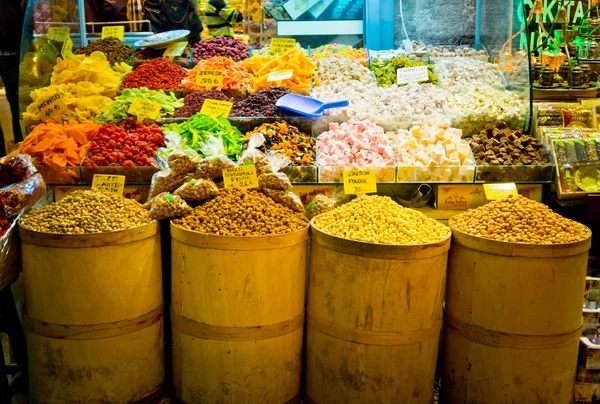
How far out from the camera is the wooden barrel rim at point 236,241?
91.7 inches

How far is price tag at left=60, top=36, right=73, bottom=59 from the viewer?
15.0 feet

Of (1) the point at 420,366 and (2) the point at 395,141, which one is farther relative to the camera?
(2) the point at 395,141

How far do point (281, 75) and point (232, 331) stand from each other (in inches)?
86.4

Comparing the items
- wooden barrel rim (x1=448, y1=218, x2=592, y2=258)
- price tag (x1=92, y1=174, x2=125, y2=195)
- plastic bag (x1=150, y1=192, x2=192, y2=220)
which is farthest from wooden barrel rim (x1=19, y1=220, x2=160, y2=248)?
wooden barrel rim (x1=448, y1=218, x2=592, y2=258)

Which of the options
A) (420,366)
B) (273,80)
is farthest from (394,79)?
(420,366)

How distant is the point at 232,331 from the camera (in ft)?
7.89

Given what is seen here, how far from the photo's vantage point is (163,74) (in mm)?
4246

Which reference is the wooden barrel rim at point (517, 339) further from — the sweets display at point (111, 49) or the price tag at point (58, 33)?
the price tag at point (58, 33)

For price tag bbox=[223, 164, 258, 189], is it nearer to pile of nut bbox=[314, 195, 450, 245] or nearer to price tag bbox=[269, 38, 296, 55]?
pile of nut bbox=[314, 195, 450, 245]

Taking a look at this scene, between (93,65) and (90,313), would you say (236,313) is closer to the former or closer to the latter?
(90,313)

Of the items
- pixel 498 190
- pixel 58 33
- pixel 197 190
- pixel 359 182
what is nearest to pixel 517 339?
pixel 498 190

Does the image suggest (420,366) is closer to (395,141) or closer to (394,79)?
(395,141)

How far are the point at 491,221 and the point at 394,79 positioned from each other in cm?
216

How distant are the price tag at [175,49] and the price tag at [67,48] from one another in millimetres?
707
